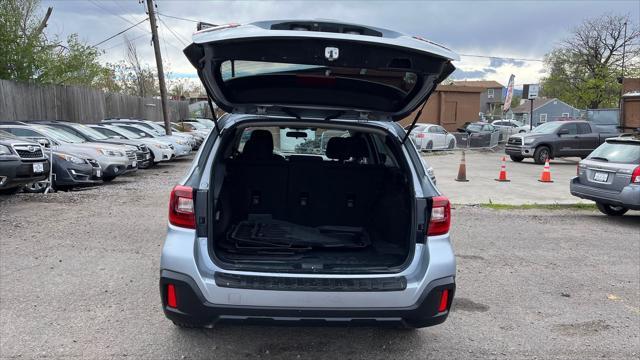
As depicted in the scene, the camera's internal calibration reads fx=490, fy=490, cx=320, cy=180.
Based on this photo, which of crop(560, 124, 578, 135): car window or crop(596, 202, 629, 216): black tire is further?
crop(560, 124, 578, 135): car window

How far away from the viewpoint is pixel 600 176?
8438mm

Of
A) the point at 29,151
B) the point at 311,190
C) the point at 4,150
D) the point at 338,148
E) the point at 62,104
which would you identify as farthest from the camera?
the point at 62,104

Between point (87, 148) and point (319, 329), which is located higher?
point (87, 148)

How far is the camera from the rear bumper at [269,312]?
112 inches

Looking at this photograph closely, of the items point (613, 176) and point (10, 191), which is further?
point (10, 191)

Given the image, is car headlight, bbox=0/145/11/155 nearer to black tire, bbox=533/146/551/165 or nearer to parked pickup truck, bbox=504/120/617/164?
parked pickup truck, bbox=504/120/617/164

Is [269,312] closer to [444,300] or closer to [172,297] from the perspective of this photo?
[172,297]

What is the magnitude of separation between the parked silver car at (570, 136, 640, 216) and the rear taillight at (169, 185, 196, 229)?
749 centimetres

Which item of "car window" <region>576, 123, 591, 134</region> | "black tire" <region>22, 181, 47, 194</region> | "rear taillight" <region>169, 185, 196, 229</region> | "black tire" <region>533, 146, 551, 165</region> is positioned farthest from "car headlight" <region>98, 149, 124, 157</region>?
"car window" <region>576, 123, 591, 134</region>

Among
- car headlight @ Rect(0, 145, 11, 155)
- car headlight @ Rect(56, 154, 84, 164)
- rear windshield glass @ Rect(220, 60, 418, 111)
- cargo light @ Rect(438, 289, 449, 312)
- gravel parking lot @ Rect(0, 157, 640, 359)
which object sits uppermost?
rear windshield glass @ Rect(220, 60, 418, 111)

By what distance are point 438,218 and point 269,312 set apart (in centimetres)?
124

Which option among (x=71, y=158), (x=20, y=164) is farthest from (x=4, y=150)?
(x=71, y=158)

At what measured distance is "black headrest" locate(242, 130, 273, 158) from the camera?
4.51 metres

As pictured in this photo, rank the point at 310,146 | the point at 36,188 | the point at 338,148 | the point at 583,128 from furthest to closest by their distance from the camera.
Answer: the point at 583,128, the point at 36,188, the point at 310,146, the point at 338,148
